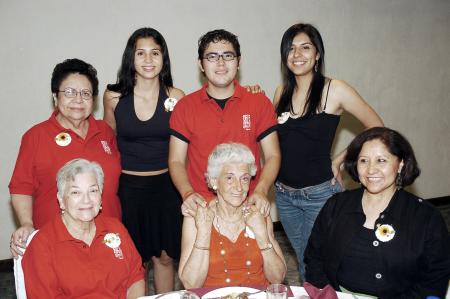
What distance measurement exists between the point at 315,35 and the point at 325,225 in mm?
1272

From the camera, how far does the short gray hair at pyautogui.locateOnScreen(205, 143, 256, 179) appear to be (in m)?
2.66

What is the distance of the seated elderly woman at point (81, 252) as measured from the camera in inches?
90.5

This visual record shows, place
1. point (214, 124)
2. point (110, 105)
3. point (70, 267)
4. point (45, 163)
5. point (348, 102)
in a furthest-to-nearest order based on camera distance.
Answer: point (110, 105)
point (348, 102)
point (214, 124)
point (45, 163)
point (70, 267)

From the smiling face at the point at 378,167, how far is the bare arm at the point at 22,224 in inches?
71.4

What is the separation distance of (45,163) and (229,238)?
1181 mm

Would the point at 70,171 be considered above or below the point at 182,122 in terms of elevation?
below

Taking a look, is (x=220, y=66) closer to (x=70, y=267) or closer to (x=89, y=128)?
(x=89, y=128)

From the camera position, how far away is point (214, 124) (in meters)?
2.97

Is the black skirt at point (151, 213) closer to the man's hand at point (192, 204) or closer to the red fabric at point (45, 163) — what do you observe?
the red fabric at point (45, 163)

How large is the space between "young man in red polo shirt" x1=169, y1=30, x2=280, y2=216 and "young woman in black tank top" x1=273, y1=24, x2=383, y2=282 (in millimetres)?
167

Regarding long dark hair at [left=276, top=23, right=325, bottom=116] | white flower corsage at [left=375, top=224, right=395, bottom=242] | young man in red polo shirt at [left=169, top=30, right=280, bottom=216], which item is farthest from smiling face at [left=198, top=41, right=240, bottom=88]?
white flower corsage at [left=375, top=224, right=395, bottom=242]

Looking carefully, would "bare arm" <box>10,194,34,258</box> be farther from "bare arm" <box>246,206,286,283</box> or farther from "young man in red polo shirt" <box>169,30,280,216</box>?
"bare arm" <box>246,206,286,283</box>

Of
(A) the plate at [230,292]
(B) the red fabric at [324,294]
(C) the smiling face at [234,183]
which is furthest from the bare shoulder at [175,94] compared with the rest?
(B) the red fabric at [324,294]

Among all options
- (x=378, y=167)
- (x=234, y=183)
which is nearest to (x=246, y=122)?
(x=234, y=183)
